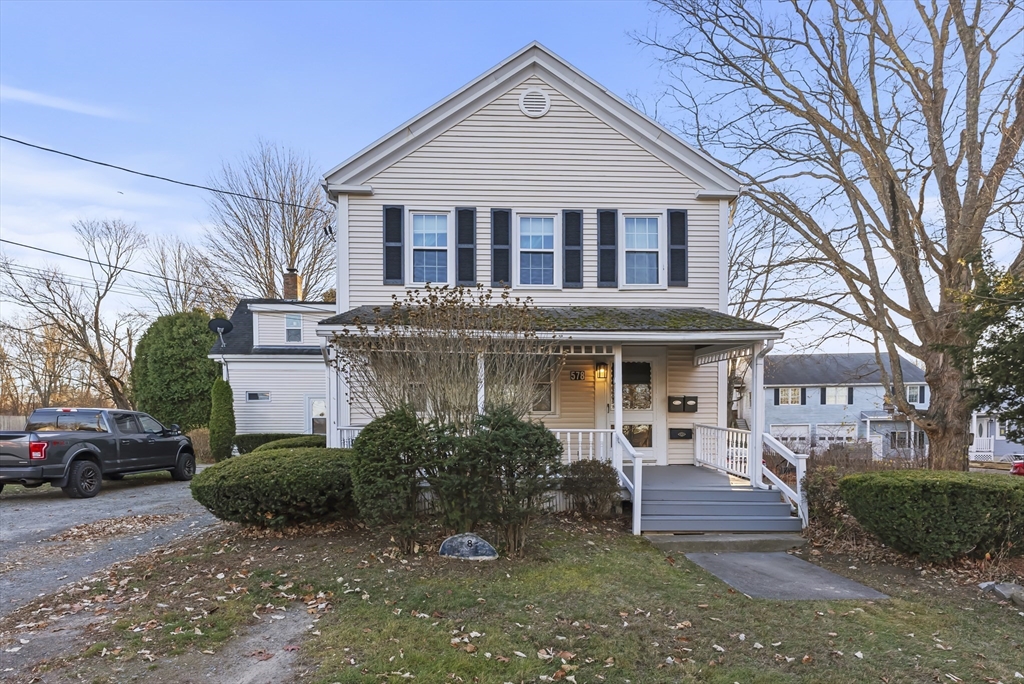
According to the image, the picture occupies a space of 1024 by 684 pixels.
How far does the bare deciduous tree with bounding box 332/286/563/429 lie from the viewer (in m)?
7.23

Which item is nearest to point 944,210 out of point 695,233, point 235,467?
point 695,233

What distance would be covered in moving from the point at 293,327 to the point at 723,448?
15.1 m

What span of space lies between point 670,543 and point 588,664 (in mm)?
4034

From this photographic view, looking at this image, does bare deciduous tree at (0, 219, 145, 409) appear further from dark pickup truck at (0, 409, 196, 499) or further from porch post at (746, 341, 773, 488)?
porch post at (746, 341, 773, 488)

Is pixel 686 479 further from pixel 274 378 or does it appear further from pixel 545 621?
pixel 274 378

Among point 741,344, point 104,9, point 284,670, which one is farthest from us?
point 104,9

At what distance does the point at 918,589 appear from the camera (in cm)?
598

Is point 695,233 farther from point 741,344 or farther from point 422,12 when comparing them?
point 422,12

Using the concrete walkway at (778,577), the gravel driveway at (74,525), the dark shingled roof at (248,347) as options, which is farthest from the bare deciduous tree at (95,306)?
the concrete walkway at (778,577)

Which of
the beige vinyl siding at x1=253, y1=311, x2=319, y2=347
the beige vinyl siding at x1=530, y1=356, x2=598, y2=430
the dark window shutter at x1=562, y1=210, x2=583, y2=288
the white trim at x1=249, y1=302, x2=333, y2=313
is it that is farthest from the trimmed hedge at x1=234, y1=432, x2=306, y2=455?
the dark window shutter at x1=562, y1=210, x2=583, y2=288

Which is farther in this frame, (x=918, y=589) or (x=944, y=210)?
(x=944, y=210)

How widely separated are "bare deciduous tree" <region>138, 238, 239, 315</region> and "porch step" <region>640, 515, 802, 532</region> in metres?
26.8

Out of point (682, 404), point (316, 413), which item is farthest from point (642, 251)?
point (316, 413)

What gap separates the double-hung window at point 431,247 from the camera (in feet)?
36.4
